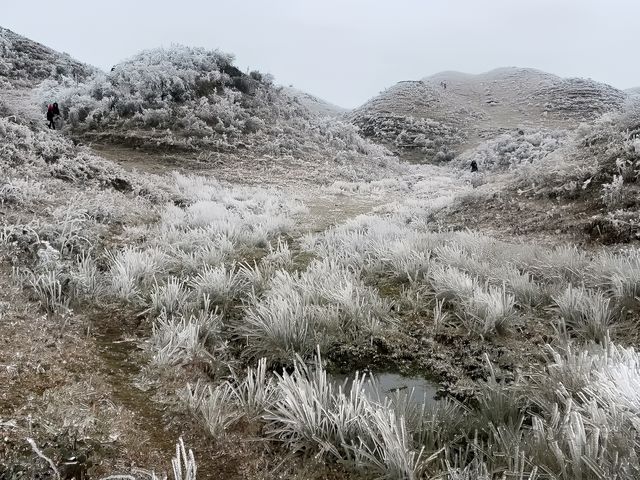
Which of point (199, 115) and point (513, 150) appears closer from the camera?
point (199, 115)

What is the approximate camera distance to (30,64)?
29.1m

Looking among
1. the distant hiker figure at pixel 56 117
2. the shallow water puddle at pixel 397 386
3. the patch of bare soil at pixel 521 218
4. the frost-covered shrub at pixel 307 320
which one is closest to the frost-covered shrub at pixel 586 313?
the shallow water puddle at pixel 397 386

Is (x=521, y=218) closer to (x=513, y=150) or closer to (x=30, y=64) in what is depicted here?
(x=513, y=150)

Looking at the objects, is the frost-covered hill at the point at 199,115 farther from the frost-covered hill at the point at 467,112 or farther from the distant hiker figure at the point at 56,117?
the frost-covered hill at the point at 467,112

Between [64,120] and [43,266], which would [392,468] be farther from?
[64,120]

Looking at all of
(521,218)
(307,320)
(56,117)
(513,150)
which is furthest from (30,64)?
(513,150)

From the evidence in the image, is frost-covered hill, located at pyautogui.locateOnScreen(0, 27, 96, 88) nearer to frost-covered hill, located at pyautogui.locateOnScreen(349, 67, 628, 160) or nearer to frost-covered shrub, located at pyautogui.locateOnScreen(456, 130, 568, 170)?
frost-covered hill, located at pyautogui.locateOnScreen(349, 67, 628, 160)

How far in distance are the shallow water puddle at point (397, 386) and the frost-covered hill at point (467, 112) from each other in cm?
3814

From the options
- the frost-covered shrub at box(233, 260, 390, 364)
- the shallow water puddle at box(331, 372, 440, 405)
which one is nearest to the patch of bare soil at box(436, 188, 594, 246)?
the frost-covered shrub at box(233, 260, 390, 364)

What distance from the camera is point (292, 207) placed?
41.2ft

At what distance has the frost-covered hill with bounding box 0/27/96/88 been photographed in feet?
88.2

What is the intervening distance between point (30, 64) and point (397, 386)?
3534cm

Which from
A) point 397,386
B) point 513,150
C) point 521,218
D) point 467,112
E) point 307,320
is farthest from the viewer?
point 467,112

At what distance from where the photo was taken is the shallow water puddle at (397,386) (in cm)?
330
